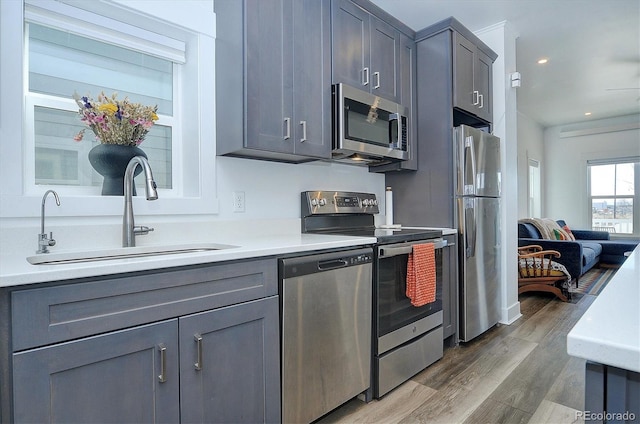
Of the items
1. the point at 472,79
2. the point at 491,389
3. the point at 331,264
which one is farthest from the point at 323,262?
the point at 472,79

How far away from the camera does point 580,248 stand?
4285 millimetres

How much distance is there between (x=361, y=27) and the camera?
233cm

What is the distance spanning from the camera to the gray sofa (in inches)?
170

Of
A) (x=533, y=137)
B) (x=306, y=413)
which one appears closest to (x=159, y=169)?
(x=306, y=413)

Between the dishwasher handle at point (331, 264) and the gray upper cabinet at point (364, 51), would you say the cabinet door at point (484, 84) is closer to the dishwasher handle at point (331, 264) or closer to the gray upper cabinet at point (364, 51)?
the gray upper cabinet at point (364, 51)

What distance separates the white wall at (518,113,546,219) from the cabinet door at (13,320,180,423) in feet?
20.0

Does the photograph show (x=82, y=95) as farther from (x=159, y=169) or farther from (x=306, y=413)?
(x=306, y=413)

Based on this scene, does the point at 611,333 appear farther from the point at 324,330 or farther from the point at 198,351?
the point at 324,330

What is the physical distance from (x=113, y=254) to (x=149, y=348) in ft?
1.88

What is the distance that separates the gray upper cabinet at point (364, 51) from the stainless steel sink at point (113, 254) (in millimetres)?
1275

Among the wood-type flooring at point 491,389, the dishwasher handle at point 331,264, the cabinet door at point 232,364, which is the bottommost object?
the wood-type flooring at point 491,389

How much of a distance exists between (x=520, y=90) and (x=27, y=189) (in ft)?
18.6

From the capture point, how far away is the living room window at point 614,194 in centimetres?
641
